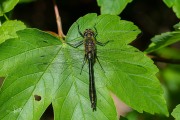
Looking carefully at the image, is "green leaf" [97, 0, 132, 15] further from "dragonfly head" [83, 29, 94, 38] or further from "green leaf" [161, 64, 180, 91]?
"green leaf" [161, 64, 180, 91]

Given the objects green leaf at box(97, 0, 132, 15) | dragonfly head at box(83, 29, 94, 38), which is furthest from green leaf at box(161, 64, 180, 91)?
dragonfly head at box(83, 29, 94, 38)

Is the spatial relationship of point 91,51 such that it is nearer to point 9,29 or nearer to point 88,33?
point 88,33

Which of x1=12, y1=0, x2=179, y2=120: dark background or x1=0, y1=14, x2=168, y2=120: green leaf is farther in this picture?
x1=12, y1=0, x2=179, y2=120: dark background

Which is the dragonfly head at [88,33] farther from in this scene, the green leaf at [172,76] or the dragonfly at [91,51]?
the green leaf at [172,76]

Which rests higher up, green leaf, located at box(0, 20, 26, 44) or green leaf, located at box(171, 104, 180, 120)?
green leaf, located at box(0, 20, 26, 44)

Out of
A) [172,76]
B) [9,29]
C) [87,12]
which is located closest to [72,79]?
[9,29]

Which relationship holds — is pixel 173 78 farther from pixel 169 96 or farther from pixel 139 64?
pixel 139 64

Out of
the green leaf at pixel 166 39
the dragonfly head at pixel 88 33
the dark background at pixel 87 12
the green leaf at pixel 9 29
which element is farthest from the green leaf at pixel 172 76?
the green leaf at pixel 9 29
